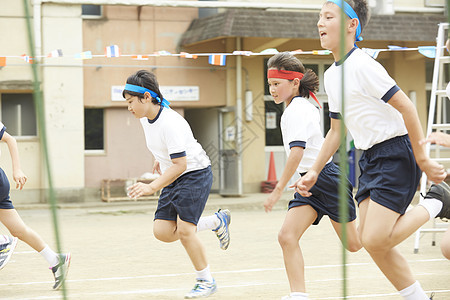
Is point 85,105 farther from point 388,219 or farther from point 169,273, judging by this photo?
point 388,219

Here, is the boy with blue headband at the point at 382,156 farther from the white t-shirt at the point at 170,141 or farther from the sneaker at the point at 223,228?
the sneaker at the point at 223,228

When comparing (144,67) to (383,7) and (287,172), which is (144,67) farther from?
(287,172)

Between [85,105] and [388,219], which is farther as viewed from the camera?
[85,105]

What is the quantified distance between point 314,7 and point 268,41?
4.21 ft

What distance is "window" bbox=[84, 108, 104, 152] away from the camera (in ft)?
56.4

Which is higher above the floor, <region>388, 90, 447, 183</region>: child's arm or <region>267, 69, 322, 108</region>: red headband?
<region>267, 69, 322, 108</region>: red headband

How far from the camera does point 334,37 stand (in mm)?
4211

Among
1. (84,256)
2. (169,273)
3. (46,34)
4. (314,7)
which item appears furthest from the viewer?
(314,7)

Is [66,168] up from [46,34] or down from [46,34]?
down

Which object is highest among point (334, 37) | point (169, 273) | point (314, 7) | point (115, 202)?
point (314, 7)

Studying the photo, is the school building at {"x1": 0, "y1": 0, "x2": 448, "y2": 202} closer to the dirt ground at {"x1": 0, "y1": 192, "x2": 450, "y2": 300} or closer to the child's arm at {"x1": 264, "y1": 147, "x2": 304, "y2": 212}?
the dirt ground at {"x1": 0, "y1": 192, "x2": 450, "y2": 300}

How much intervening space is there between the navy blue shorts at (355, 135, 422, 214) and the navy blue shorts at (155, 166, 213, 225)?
1.73m

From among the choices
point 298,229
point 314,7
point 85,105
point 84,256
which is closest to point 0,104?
point 85,105

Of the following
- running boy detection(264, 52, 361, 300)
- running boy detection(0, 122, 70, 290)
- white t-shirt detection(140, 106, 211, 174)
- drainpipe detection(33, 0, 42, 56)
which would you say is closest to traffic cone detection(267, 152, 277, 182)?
drainpipe detection(33, 0, 42, 56)
